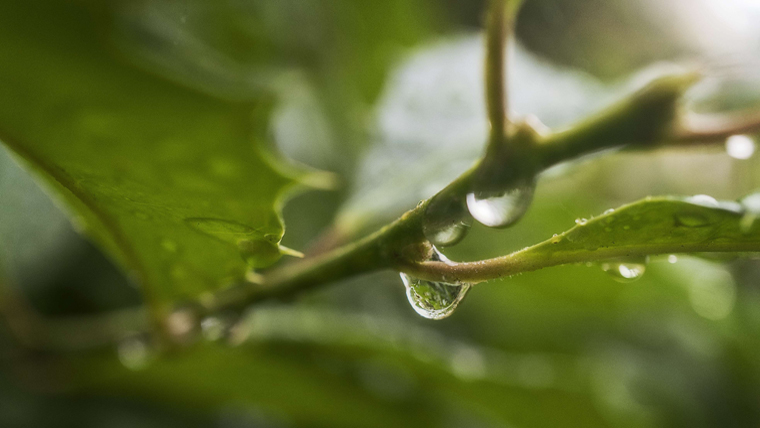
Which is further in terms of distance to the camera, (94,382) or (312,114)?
(312,114)

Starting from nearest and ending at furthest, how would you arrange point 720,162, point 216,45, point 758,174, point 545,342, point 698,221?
point 698,221 → point 216,45 → point 545,342 → point 758,174 → point 720,162

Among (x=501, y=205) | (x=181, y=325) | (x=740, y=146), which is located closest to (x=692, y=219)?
(x=501, y=205)

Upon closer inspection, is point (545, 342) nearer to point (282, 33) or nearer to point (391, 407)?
point (391, 407)

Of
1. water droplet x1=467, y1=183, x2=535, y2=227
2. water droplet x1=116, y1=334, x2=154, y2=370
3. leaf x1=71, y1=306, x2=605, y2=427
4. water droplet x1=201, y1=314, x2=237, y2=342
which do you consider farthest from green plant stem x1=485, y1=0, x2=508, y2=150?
water droplet x1=116, y1=334, x2=154, y2=370

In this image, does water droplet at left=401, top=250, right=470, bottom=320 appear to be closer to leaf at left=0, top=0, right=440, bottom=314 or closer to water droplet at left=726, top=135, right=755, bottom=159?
leaf at left=0, top=0, right=440, bottom=314

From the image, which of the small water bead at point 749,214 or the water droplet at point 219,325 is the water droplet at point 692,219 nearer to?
the small water bead at point 749,214

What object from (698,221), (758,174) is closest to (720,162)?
(758,174)

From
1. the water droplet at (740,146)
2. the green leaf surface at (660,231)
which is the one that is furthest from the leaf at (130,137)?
the water droplet at (740,146)
